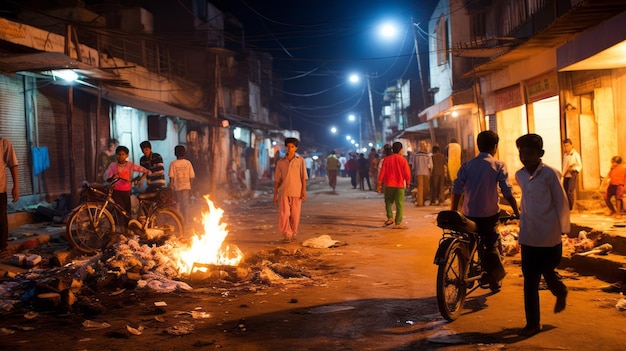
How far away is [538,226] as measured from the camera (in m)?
4.97

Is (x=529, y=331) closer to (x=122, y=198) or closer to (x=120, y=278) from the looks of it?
(x=120, y=278)

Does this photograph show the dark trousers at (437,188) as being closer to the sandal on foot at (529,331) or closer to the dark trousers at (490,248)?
the dark trousers at (490,248)

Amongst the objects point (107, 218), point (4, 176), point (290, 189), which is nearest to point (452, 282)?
point (290, 189)

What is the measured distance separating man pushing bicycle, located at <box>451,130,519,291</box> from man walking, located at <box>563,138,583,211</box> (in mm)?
6865

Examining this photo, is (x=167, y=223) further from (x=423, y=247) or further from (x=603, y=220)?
(x=603, y=220)

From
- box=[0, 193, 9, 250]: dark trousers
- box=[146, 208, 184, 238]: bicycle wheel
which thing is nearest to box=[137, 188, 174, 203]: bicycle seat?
box=[146, 208, 184, 238]: bicycle wheel

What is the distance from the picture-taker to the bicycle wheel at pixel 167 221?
1038 cm

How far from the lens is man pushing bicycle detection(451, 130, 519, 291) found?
6023mm

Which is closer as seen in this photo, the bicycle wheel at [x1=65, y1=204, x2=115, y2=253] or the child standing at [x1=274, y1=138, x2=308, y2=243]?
the bicycle wheel at [x1=65, y1=204, x2=115, y2=253]

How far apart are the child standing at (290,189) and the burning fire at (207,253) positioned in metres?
1.86

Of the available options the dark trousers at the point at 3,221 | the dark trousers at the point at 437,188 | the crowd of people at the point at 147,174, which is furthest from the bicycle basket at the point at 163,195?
the dark trousers at the point at 437,188

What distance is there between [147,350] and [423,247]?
21.5 ft

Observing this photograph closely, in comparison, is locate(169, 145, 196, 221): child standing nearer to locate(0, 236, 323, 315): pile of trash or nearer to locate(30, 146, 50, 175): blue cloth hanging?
locate(0, 236, 323, 315): pile of trash

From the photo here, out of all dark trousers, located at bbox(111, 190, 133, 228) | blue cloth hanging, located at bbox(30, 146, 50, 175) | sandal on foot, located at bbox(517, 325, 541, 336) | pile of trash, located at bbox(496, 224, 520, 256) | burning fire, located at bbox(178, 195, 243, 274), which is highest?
blue cloth hanging, located at bbox(30, 146, 50, 175)
